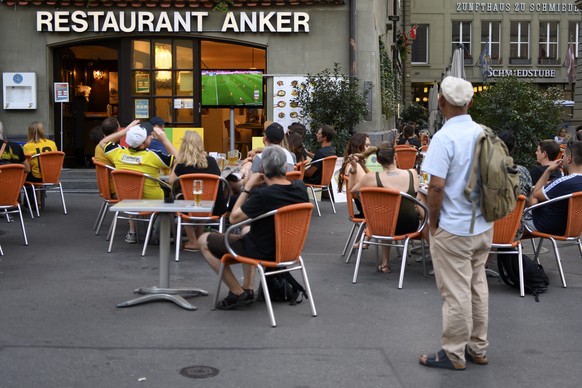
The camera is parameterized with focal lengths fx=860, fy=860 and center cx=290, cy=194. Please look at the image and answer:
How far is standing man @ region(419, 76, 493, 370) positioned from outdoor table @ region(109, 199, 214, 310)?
2347 millimetres

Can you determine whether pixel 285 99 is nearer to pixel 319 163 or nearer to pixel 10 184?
pixel 319 163

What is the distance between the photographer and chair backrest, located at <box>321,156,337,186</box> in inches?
527

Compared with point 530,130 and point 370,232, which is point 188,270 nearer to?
point 370,232

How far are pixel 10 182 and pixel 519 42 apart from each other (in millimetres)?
54111

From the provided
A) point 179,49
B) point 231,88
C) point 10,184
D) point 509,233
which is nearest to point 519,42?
point 231,88

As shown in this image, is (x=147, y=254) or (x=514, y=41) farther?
(x=514, y=41)

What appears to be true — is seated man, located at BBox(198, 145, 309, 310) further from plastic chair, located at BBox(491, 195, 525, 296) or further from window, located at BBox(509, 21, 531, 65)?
window, located at BBox(509, 21, 531, 65)

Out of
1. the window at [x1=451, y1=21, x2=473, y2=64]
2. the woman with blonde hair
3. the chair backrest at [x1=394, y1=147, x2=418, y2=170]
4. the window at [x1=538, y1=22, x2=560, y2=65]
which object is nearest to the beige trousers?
the woman with blonde hair

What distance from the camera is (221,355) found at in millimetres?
5852

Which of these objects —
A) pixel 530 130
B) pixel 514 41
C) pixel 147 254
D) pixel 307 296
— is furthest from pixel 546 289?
A: pixel 514 41

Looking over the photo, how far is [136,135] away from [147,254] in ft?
4.68

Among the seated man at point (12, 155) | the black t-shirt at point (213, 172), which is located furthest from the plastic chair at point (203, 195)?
the seated man at point (12, 155)

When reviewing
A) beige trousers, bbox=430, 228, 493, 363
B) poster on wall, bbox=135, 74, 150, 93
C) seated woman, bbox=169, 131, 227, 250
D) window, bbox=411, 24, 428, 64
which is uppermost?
window, bbox=411, 24, 428, 64

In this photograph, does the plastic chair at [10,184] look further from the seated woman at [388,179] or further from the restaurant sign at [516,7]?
the restaurant sign at [516,7]
